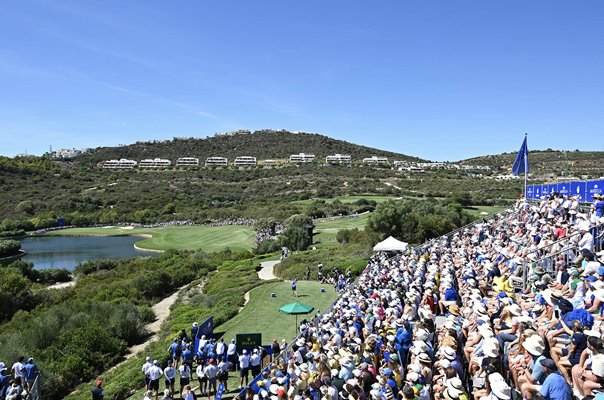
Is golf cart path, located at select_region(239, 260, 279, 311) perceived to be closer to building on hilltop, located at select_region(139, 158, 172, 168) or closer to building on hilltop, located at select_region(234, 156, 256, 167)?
building on hilltop, located at select_region(234, 156, 256, 167)

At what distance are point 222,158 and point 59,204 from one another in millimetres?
84445

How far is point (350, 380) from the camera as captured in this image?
854 centimetres

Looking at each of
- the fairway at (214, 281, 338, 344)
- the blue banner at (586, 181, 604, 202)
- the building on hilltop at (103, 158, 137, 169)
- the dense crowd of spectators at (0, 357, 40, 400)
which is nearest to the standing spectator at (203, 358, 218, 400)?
the dense crowd of spectators at (0, 357, 40, 400)

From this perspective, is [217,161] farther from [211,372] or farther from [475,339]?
[475,339]

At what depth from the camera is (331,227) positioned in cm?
6494

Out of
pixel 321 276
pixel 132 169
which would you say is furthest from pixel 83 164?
pixel 321 276

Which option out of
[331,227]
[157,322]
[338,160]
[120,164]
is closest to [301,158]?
[338,160]

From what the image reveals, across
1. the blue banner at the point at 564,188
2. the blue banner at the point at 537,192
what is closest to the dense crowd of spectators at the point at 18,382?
the blue banner at the point at 564,188

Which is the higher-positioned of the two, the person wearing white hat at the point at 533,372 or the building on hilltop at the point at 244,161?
the building on hilltop at the point at 244,161

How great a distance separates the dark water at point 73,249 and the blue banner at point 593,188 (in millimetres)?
54977

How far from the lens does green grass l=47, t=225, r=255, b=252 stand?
6656cm

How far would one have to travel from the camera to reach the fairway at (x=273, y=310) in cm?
2145

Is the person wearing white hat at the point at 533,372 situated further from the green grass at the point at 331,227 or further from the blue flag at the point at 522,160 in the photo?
the green grass at the point at 331,227

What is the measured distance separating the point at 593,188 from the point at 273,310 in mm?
15858
